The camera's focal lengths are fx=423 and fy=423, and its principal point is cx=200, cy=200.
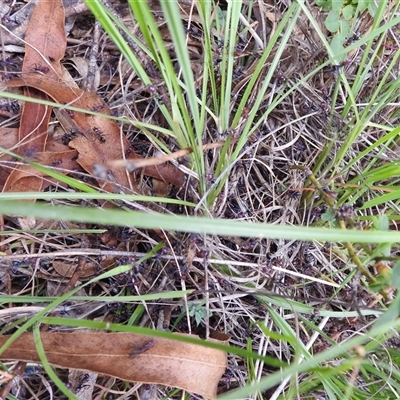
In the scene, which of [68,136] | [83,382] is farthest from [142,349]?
[68,136]

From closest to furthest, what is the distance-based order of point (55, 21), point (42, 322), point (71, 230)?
point (42, 322) → point (71, 230) → point (55, 21)

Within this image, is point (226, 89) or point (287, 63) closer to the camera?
point (226, 89)

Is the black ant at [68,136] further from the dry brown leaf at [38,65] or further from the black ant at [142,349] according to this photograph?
the black ant at [142,349]

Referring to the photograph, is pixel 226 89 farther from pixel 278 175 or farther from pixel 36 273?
pixel 36 273

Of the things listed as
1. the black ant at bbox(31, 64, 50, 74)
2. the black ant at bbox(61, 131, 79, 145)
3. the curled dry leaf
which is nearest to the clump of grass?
the curled dry leaf

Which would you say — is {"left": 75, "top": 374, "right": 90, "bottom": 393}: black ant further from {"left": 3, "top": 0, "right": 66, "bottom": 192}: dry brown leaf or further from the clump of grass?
{"left": 3, "top": 0, "right": 66, "bottom": 192}: dry brown leaf

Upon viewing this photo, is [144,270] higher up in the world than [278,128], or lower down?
lower down

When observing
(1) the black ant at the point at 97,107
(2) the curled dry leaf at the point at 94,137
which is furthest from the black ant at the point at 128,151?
(1) the black ant at the point at 97,107

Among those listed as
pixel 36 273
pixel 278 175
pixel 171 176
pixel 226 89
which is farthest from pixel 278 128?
pixel 36 273

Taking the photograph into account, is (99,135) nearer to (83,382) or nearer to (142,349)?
(142,349)
